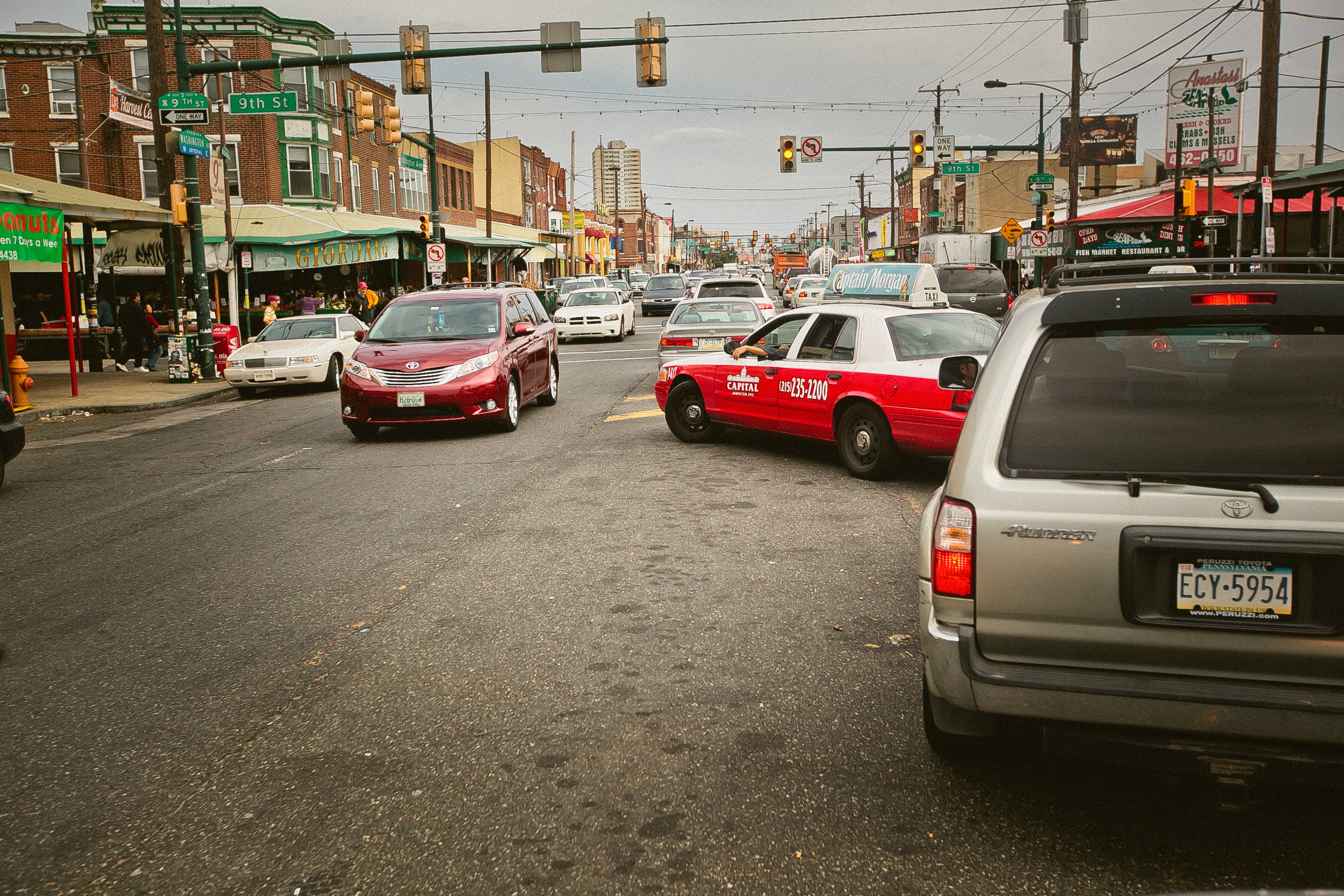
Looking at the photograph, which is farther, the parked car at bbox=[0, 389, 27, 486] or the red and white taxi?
the parked car at bbox=[0, 389, 27, 486]

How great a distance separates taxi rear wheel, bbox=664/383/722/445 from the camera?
11672 mm

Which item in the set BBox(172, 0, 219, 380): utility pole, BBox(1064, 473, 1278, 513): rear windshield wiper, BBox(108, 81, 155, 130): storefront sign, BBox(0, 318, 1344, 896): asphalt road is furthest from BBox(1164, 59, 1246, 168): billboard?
BBox(1064, 473, 1278, 513): rear windshield wiper

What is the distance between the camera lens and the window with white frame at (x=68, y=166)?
37312 millimetres

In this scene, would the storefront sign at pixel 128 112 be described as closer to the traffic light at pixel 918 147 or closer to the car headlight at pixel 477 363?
the car headlight at pixel 477 363

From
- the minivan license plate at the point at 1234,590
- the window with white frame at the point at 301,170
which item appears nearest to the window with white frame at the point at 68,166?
the window with white frame at the point at 301,170

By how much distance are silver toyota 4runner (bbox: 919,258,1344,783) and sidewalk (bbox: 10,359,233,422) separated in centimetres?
1652

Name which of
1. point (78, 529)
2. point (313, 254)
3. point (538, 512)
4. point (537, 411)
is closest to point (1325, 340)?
point (538, 512)

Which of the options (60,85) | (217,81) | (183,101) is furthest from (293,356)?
(60,85)

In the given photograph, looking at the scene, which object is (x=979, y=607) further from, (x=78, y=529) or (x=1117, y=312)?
(x=78, y=529)

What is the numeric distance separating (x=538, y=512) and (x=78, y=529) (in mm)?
3516

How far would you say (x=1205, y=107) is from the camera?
128 feet

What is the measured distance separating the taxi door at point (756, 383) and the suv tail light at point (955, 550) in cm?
712

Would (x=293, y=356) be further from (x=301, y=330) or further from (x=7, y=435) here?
(x=7, y=435)

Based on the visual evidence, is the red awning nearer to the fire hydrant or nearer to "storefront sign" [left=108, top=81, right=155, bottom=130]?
"storefront sign" [left=108, top=81, right=155, bottom=130]
